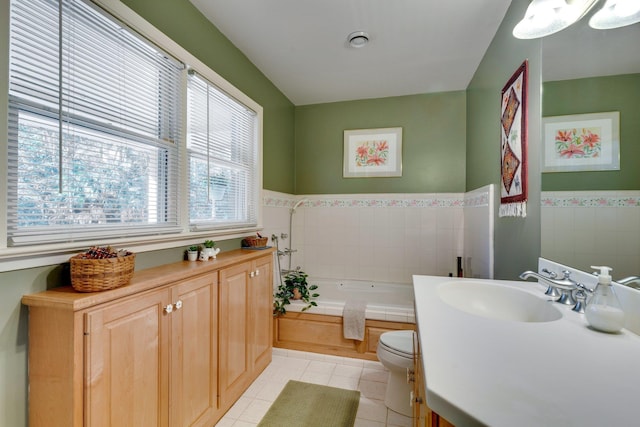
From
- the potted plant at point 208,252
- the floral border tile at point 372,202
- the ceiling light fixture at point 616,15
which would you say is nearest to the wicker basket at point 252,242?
the potted plant at point 208,252

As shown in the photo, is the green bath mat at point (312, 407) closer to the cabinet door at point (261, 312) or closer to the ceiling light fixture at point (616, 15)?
the cabinet door at point (261, 312)

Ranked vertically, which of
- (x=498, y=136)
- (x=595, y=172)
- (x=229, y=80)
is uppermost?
(x=229, y=80)

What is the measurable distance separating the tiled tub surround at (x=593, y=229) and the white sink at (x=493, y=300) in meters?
0.23

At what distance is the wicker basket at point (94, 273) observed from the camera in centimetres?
103

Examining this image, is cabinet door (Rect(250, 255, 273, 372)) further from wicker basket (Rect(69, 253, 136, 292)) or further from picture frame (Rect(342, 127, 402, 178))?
picture frame (Rect(342, 127, 402, 178))

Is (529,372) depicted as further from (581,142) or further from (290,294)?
(290,294)

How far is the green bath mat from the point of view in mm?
1788

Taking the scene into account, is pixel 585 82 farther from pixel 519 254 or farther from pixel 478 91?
pixel 478 91

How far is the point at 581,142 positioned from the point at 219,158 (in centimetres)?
199

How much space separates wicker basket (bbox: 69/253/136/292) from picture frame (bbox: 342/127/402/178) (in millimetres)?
2676

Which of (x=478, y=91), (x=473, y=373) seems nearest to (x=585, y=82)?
(x=473, y=373)

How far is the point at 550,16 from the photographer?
1276mm

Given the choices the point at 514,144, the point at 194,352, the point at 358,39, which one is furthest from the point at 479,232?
the point at 194,352

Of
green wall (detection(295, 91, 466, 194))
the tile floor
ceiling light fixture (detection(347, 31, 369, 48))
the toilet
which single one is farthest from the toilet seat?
ceiling light fixture (detection(347, 31, 369, 48))
